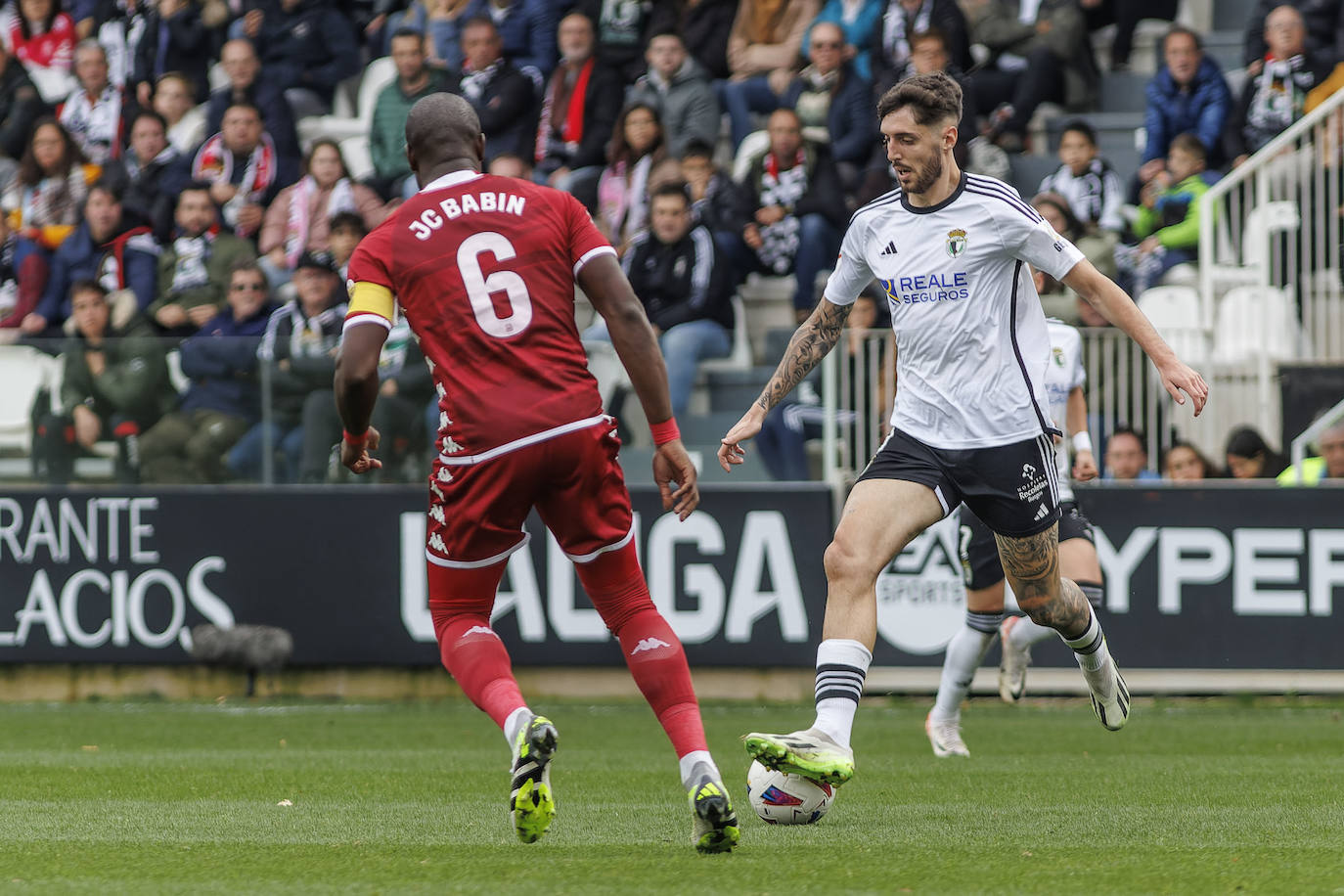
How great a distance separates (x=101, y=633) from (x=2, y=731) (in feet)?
7.14

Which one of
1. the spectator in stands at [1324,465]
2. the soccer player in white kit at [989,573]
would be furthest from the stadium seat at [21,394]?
the spectator in stands at [1324,465]

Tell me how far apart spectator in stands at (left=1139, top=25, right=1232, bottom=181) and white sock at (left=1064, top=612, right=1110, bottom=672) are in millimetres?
7723

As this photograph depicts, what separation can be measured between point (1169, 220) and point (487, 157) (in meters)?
6.00

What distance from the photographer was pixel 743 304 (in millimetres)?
14078

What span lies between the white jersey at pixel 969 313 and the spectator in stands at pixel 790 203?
25.5 feet

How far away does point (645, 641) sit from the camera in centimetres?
539

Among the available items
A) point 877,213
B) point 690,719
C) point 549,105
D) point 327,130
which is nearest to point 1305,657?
point 877,213

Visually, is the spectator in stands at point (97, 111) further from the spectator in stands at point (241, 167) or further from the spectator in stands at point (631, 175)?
the spectator in stands at point (631, 175)

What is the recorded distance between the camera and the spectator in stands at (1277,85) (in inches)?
538

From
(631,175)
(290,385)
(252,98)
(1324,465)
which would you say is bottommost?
(1324,465)

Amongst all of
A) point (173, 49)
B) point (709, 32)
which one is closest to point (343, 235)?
point (709, 32)

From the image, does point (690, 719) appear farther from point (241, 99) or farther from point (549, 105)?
point (241, 99)

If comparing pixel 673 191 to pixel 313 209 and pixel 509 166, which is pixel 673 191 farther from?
pixel 313 209

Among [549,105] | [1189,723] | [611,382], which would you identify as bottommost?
[1189,723]
